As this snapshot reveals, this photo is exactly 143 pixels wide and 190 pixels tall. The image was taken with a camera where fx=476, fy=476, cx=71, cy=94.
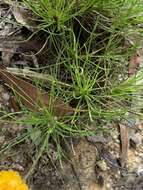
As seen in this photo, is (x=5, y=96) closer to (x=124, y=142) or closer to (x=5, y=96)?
(x=5, y=96)

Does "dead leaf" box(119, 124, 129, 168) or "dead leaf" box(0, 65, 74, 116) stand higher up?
"dead leaf" box(0, 65, 74, 116)

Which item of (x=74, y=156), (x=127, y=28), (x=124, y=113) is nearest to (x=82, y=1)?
(x=127, y=28)

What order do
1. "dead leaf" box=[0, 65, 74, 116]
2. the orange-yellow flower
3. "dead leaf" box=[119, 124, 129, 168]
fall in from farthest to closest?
1. "dead leaf" box=[119, 124, 129, 168]
2. "dead leaf" box=[0, 65, 74, 116]
3. the orange-yellow flower

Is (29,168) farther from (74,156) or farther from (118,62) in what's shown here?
(118,62)

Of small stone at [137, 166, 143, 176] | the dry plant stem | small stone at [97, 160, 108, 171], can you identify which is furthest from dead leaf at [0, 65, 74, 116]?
small stone at [137, 166, 143, 176]

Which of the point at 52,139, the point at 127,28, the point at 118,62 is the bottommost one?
the point at 52,139

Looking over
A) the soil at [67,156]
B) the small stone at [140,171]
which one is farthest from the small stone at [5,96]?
the small stone at [140,171]

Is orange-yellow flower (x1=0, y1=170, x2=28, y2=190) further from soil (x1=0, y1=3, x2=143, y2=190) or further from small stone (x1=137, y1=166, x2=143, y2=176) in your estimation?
small stone (x1=137, y1=166, x2=143, y2=176)

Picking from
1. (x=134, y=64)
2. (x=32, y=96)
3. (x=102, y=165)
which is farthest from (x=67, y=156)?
(x=134, y=64)
